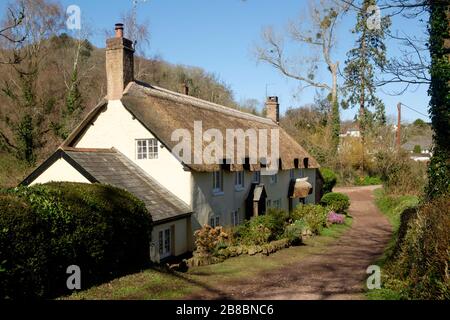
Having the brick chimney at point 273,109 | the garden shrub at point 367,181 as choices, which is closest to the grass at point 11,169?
the brick chimney at point 273,109

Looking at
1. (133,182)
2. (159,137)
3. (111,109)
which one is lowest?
(133,182)

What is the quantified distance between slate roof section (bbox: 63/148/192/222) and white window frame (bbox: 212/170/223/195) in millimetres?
2560

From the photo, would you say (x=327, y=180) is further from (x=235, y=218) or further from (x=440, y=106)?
(x=440, y=106)

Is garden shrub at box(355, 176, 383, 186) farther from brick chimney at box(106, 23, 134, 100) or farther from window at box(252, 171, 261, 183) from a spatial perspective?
brick chimney at box(106, 23, 134, 100)

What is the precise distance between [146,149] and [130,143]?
0.87 meters

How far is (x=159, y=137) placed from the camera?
18.0m

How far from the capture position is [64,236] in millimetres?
9969

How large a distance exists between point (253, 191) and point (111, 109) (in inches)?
357

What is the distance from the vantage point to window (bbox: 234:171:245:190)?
22219 mm

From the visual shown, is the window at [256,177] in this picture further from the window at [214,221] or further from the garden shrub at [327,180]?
Answer: the garden shrub at [327,180]

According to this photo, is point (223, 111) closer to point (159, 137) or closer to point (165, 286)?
point (159, 137)

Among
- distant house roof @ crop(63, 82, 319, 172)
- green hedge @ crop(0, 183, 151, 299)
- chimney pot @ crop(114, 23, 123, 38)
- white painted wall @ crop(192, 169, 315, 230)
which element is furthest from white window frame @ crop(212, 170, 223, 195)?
chimney pot @ crop(114, 23, 123, 38)

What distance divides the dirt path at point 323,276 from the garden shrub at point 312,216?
59.1 inches
